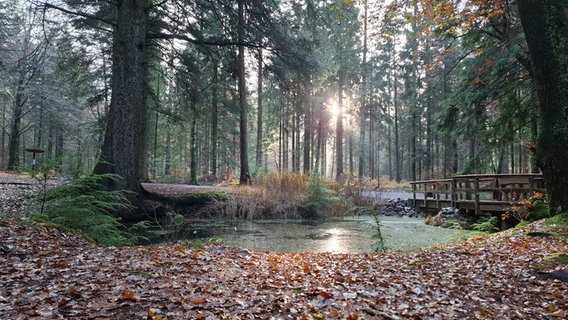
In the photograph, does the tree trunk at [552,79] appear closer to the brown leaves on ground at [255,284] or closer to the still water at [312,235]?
the brown leaves on ground at [255,284]

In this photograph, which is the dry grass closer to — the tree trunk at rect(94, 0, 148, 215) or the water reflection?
the water reflection

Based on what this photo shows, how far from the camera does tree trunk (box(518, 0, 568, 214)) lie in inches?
201

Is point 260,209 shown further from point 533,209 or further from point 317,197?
point 533,209

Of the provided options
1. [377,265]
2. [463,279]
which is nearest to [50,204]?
[377,265]

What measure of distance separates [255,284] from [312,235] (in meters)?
5.49

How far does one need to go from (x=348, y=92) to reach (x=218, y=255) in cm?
2214

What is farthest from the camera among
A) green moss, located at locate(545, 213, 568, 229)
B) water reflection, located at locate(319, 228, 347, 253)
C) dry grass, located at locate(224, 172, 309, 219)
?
dry grass, located at locate(224, 172, 309, 219)


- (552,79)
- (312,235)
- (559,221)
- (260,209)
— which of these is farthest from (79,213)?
(552,79)

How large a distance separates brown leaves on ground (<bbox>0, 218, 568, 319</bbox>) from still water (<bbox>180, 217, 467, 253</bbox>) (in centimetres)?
248

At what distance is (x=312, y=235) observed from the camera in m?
8.41

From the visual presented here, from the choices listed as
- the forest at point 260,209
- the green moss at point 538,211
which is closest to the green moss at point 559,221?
the forest at point 260,209

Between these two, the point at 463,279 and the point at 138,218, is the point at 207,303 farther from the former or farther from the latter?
the point at 138,218

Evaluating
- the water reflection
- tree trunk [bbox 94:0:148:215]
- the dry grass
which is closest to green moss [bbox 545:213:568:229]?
the water reflection

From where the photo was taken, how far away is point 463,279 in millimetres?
3379
